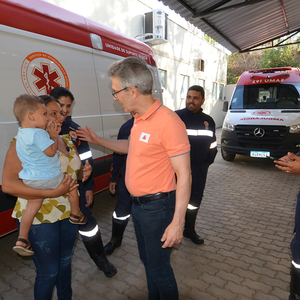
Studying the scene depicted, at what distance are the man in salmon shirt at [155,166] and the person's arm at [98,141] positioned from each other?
677 millimetres

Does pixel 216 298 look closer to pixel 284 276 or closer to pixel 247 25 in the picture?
pixel 284 276

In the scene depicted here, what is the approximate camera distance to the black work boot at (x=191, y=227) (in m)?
3.22

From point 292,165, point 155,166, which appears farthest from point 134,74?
point 292,165

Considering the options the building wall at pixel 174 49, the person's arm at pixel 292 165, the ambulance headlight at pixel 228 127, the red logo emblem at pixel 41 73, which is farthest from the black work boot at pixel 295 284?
the building wall at pixel 174 49

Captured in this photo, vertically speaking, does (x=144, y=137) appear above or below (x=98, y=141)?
above

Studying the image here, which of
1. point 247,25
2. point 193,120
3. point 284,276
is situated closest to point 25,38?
point 193,120

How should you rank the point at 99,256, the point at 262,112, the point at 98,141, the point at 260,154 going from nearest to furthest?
the point at 98,141 → the point at 99,256 → the point at 260,154 → the point at 262,112

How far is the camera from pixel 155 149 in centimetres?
156

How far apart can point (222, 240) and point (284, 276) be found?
0.85 metres

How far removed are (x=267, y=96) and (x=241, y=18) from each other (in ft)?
8.43

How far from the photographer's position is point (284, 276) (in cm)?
261

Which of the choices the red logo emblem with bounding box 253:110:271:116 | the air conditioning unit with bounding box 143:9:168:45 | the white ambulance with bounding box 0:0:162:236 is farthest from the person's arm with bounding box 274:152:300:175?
the air conditioning unit with bounding box 143:9:168:45

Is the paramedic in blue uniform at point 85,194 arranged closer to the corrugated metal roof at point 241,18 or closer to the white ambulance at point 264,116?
the corrugated metal roof at point 241,18

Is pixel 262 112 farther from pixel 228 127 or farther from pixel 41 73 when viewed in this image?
pixel 41 73
